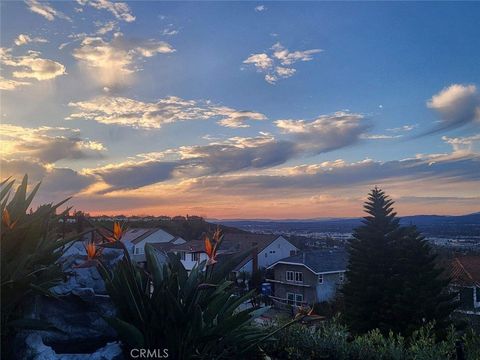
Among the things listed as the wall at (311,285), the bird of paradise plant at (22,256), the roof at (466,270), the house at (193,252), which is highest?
the bird of paradise plant at (22,256)

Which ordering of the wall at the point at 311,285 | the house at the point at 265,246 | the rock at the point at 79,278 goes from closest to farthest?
the rock at the point at 79,278 → the wall at the point at 311,285 → the house at the point at 265,246

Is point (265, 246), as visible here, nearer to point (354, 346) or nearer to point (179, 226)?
point (179, 226)

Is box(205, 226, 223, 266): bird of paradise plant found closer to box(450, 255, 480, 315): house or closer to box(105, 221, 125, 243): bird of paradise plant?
box(105, 221, 125, 243): bird of paradise plant

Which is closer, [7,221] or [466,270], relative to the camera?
[7,221]

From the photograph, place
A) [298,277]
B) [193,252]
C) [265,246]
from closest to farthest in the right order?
[193,252] → [298,277] → [265,246]

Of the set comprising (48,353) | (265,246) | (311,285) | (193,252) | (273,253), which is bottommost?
(311,285)

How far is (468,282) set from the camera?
976 inches

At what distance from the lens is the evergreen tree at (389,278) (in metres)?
15.6

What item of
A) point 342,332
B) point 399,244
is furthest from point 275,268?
point 342,332

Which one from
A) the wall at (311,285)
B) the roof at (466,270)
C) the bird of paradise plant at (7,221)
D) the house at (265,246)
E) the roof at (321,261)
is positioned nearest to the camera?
the bird of paradise plant at (7,221)

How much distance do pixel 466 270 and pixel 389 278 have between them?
11936 millimetres

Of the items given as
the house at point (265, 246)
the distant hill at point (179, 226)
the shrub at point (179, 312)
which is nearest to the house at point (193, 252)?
the shrub at point (179, 312)

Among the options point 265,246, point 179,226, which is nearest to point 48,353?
point 265,246

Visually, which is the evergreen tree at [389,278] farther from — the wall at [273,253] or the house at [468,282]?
the wall at [273,253]
